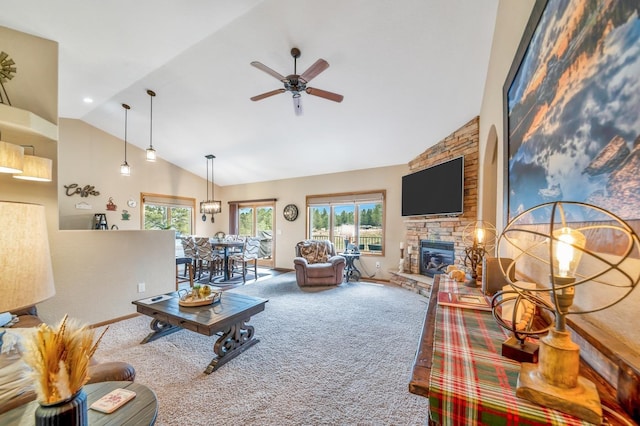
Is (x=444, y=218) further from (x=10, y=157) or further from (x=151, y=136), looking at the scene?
(x=151, y=136)

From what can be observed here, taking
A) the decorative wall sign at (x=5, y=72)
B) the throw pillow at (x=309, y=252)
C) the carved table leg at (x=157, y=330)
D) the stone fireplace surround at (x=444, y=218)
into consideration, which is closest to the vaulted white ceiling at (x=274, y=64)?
the stone fireplace surround at (x=444, y=218)

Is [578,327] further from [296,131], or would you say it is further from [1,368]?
[296,131]

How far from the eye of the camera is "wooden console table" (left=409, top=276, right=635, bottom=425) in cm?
56

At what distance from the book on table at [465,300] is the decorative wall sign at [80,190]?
6874 millimetres

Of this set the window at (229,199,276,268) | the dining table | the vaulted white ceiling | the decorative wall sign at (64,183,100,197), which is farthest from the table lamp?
the decorative wall sign at (64,183,100,197)

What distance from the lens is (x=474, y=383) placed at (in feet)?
2.13

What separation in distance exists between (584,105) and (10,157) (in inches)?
119

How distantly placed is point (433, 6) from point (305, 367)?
3.47 meters

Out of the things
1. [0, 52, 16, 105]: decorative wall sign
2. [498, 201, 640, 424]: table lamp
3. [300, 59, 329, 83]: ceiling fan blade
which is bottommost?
[498, 201, 640, 424]: table lamp

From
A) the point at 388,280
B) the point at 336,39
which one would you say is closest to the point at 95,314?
the point at 336,39

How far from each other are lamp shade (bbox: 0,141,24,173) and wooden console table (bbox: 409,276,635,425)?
2.59 metres

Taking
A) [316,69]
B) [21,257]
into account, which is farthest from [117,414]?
[316,69]

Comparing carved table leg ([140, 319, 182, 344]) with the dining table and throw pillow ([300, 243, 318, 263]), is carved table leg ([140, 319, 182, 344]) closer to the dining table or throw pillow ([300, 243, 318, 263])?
the dining table

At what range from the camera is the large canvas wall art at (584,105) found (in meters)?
0.65
